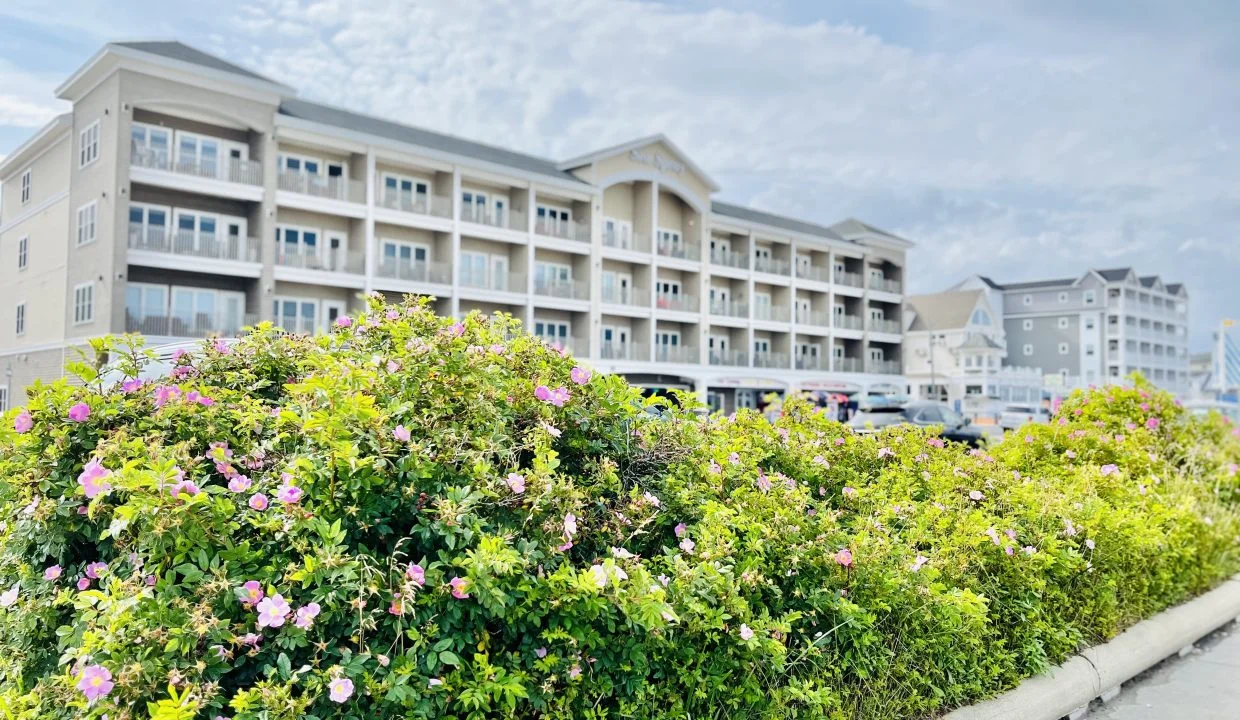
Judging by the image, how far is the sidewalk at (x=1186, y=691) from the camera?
512 centimetres

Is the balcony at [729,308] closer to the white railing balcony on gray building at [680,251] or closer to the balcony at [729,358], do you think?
the balcony at [729,358]

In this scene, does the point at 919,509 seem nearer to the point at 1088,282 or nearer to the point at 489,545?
the point at 489,545

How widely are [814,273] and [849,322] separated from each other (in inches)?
183

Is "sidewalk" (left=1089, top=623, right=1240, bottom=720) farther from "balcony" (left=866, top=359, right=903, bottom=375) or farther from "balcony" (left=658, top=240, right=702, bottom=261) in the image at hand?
"balcony" (left=866, top=359, right=903, bottom=375)

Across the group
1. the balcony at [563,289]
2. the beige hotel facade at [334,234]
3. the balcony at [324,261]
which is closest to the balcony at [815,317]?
the beige hotel facade at [334,234]

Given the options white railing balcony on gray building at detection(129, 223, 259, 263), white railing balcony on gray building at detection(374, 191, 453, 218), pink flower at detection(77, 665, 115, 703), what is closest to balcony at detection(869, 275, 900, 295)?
white railing balcony on gray building at detection(374, 191, 453, 218)

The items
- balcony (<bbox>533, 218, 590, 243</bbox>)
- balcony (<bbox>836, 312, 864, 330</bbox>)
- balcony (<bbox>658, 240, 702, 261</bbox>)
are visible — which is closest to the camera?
balcony (<bbox>533, 218, 590, 243</bbox>)

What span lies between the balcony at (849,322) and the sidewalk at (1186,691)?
51.4 meters

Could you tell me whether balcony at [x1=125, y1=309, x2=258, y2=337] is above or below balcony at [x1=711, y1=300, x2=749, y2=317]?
below

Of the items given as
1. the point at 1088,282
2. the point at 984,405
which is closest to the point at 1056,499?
the point at 984,405

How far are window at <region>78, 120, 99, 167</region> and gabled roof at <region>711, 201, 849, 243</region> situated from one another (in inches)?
1270

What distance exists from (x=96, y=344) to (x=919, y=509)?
15.9 feet

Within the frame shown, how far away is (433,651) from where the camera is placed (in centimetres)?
280

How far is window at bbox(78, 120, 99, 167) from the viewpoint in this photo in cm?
3084
